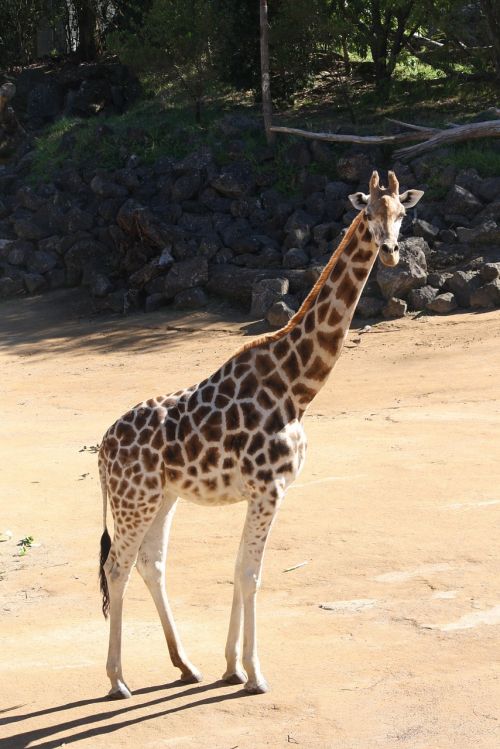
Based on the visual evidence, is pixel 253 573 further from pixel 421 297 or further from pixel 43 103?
pixel 43 103

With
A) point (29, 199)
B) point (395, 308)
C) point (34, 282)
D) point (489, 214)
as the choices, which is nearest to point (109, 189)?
point (29, 199)

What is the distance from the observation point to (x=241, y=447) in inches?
235

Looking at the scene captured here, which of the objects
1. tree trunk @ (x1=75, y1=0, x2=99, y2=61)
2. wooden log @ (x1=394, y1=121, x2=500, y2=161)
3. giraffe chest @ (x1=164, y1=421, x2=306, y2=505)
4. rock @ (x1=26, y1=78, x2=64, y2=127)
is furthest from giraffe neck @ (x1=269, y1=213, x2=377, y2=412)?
tree trunk @ (x1=75, y1=0, x2=99, y2=61)

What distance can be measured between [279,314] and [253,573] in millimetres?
13090

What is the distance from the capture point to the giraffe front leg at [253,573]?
5.93m

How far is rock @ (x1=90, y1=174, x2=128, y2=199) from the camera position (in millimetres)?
24203

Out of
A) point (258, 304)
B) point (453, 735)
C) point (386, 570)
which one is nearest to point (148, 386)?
point (258, 304)

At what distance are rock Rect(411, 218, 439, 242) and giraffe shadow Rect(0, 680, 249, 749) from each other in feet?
50.6

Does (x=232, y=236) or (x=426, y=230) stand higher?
(x=232, y=236)

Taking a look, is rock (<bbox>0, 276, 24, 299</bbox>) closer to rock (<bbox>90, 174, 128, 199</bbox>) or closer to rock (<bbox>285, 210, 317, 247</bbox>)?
rock (<bbox>90, 174, 128, 199</bbox>)

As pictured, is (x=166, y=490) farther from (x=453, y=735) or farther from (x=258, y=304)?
(x=258, y=304)

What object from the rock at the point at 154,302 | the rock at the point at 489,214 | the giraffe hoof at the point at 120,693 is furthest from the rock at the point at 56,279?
the giraffe hoof at the point at 120,693

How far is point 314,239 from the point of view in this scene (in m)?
21.4

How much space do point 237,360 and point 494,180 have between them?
1617 cm
